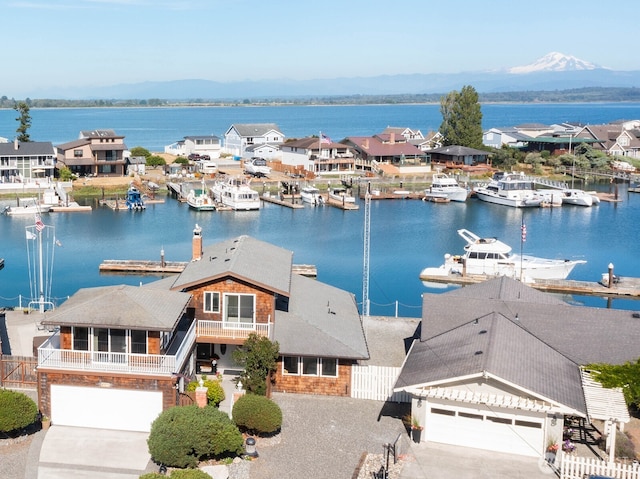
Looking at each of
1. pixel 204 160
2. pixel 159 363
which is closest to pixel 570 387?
pixel 159 363

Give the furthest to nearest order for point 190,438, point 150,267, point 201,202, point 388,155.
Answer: point 388,155 → point 201,202 → point 150,267 → point 190,438

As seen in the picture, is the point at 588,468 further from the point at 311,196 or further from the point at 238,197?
the point at 311,196

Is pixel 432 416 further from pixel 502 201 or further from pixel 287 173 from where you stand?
pixel 287 173

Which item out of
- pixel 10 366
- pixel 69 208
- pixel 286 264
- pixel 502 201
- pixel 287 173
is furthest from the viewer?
pixel 287 173

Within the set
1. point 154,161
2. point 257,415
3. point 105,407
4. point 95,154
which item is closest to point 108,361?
point 105,407

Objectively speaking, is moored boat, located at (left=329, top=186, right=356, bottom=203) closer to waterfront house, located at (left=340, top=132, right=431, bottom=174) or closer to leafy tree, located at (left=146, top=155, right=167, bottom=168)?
waterfront house, located at (left=340, top=132, right=431, bottom=174)

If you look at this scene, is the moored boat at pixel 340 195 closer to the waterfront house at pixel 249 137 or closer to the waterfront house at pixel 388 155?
the waterfront house at pixel 388 155
